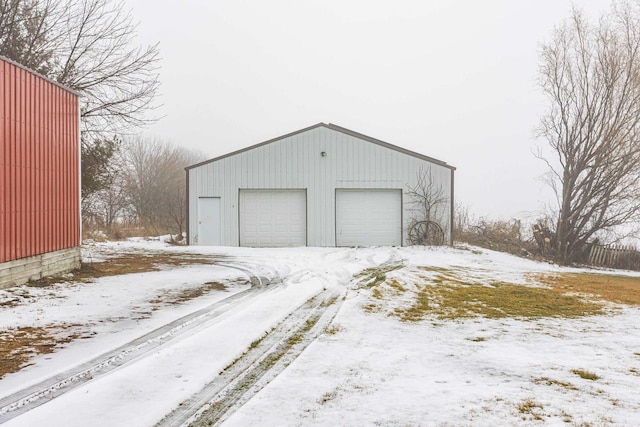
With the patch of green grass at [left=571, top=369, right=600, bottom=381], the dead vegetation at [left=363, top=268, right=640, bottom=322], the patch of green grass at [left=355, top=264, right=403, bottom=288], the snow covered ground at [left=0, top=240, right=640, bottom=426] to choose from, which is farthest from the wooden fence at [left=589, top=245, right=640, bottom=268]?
the patch of green grass at [left=571, top=369, right=600, bottom=381]

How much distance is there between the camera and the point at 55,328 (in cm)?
600

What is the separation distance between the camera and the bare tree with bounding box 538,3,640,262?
18672mm

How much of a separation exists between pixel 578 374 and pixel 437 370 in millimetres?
1202

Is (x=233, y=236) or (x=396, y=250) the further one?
(x=233, y=236)

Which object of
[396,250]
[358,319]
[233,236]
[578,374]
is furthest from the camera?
[233,236]

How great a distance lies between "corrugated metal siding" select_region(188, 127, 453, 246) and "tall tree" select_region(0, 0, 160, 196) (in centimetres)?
334

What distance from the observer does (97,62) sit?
1705cm

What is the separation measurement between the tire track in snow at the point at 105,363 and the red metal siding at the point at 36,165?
4.09 metres

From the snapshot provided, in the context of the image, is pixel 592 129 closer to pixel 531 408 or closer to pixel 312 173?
pixel 312 173

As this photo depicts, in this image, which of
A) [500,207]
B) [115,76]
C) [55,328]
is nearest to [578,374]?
[55,328]

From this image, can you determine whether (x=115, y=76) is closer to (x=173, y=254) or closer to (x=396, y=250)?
(x=173, y=254)

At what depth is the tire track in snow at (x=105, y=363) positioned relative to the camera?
11.9 feet

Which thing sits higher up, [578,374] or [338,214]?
[338,214]

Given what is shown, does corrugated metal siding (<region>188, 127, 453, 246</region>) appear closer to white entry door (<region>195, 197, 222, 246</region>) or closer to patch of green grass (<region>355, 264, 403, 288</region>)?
white entry door (<region>195, 197, 222, 246</region>)
